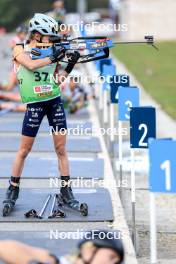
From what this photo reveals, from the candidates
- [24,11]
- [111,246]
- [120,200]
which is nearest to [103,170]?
[120,200]

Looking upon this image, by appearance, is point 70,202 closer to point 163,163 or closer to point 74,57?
point 74,57

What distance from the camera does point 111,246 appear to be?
20.9ft

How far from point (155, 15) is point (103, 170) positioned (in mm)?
47798

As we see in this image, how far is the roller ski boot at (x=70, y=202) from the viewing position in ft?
30.9

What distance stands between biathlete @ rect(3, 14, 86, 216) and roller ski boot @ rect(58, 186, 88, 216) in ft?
0.08

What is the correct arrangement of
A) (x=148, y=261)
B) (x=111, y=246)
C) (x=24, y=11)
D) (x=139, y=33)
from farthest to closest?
(x=24, y=11)
(x=139, y=33)
(x=148, y=261)
(x=111, y=246)

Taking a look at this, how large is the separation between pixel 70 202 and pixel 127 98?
4.46 ft

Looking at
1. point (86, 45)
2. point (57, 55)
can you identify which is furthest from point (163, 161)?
point (86, 45)

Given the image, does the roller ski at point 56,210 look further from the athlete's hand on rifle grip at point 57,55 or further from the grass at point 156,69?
the grass at point 156,69

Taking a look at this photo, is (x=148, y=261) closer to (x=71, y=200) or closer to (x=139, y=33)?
(x=71, y=200)

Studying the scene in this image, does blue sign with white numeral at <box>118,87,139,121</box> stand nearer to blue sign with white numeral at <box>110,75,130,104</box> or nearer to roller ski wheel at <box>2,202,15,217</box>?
blue sign with white numeral at <box>110,75,130,104</box>

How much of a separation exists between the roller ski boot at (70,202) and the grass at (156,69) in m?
9.97

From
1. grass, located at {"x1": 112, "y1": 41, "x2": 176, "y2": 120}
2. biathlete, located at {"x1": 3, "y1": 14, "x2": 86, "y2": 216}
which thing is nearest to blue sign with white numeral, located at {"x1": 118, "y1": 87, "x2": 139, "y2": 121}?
biathlete, located at {"x1": 3, "y1": 14, "x2": 86, "y2": 216}

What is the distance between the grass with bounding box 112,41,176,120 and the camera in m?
23.6
